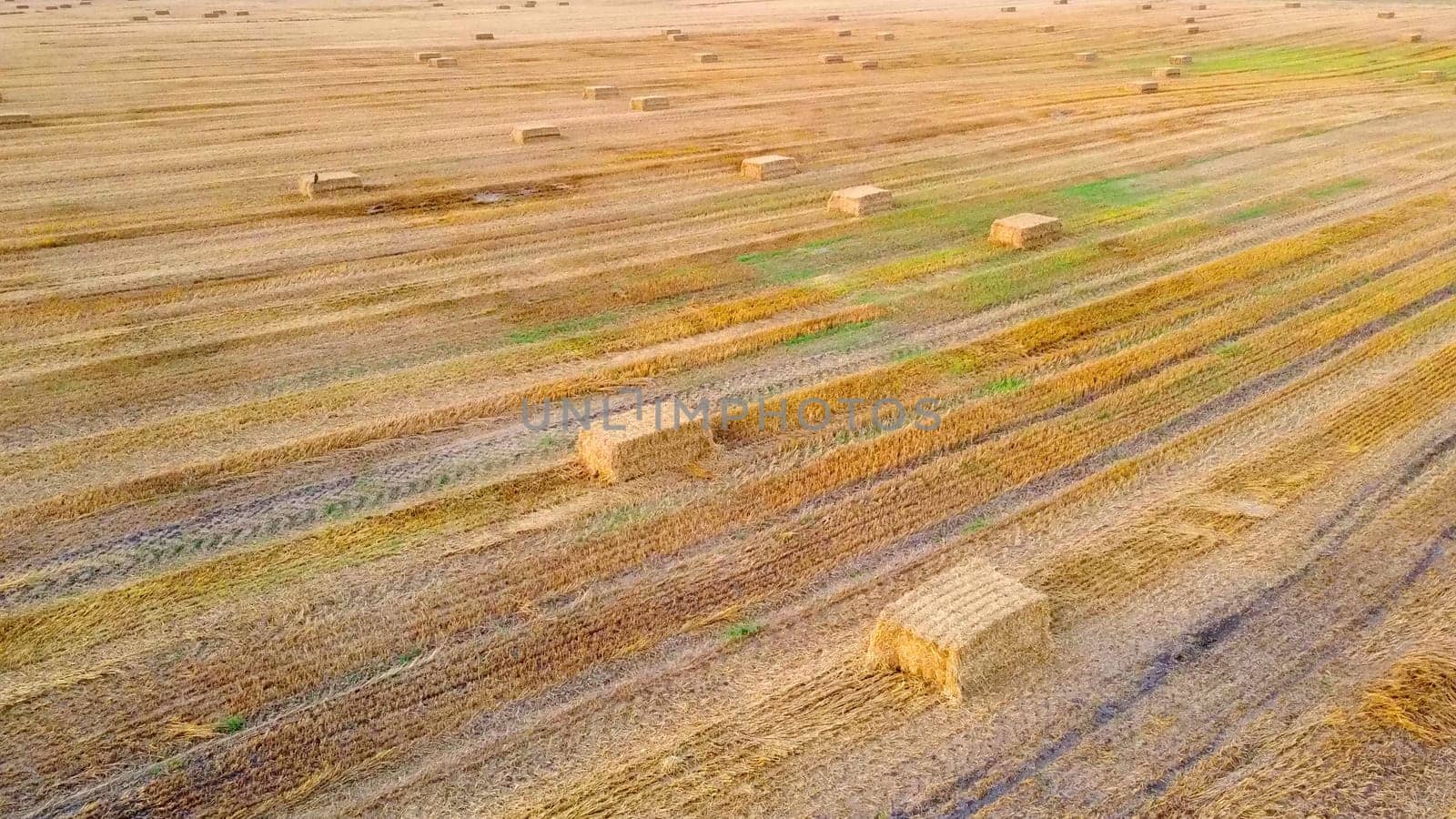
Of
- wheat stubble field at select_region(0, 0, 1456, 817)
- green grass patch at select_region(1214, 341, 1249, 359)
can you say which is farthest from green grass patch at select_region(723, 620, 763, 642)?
green grass patch at select_region(1214, 341, 1249, 359)

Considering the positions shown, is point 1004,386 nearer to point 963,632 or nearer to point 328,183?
point 963,632

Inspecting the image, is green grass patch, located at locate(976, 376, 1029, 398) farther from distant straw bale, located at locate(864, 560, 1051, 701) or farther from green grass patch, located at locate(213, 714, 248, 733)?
green grass patch, located at locate(213, 714, 248, 733)

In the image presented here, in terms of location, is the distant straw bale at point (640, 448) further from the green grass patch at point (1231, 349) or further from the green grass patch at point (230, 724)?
the green grass patch at point (1231, 349)

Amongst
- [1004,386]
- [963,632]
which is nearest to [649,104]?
[1004,386]

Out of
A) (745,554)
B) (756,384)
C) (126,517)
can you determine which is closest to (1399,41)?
(756,384)

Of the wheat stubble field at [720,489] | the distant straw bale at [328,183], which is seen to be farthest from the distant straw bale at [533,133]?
the distant straw bale at [328,183]

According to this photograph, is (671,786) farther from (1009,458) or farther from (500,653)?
(1009,458)
